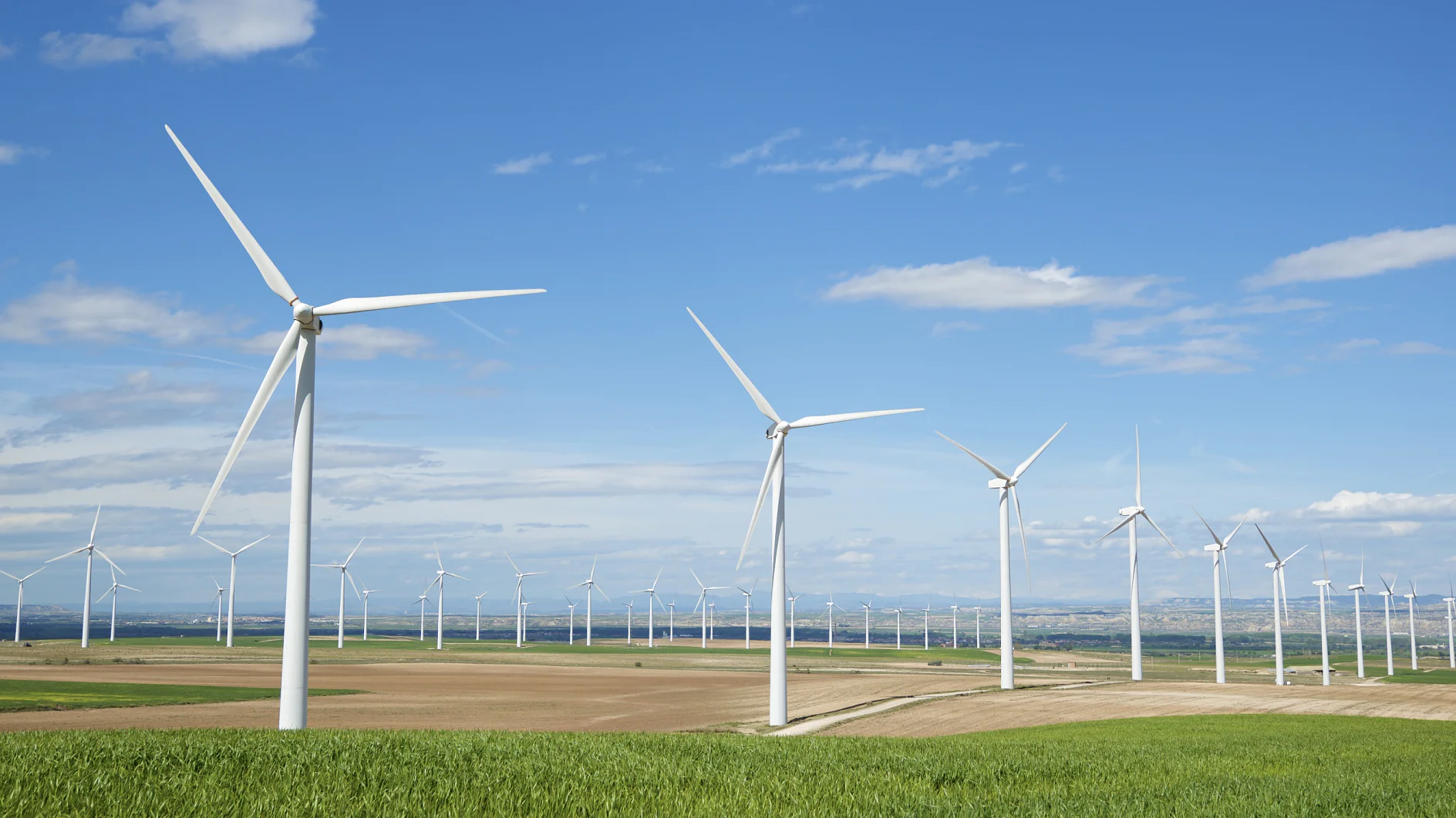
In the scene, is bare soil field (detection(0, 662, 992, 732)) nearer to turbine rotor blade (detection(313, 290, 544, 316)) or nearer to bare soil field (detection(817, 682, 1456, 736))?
bare soil field (detection(817, 682, 1456, 736))

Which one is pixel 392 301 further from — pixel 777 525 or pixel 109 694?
pixel 109 694

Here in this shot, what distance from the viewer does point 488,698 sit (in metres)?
75.1

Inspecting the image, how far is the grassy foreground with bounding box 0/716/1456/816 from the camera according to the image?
12.7m

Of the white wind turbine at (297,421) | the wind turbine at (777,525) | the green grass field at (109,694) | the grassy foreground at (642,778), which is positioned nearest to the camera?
the grassy foreground at (642,778)

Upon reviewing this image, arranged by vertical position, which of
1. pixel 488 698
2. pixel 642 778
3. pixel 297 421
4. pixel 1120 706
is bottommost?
pixel 488 698

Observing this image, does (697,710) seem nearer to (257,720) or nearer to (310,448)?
(257,720)

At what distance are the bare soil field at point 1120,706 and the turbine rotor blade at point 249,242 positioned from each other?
86.9ft

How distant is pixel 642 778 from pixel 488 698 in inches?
2488

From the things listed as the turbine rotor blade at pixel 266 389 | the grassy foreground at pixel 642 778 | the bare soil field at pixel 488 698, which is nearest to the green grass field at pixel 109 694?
the bare soil field at pixel 488 698

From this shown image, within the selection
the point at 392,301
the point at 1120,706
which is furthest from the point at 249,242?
the point at 1120,706

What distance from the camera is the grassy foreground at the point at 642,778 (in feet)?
41.6

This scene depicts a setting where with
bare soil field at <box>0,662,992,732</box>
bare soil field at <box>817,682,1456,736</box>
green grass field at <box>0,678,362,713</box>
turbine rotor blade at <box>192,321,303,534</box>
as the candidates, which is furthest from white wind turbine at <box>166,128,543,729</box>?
green grass field at <box>0,678,362,713</box>

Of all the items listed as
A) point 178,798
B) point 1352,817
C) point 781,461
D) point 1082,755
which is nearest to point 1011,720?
point 781,461

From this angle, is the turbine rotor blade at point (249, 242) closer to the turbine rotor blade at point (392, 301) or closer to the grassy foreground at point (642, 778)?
the turbine rotor blade at point (392, 301)
